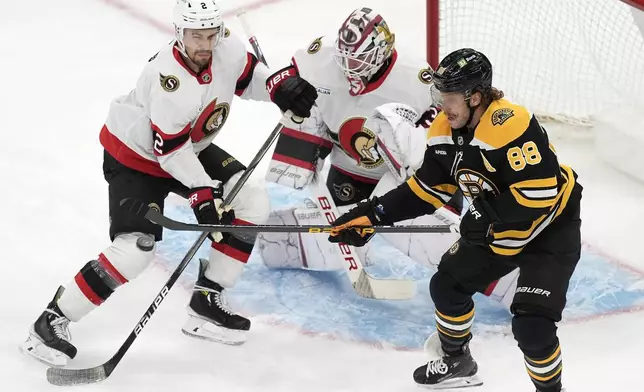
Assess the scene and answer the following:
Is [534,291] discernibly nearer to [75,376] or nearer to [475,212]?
[475,212]

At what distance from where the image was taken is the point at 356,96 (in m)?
3.59

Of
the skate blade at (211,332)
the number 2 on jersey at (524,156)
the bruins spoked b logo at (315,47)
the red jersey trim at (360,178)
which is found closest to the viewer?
the number 2 on jersey at (524,156)

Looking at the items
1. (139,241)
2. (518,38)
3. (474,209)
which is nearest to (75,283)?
(139,241)

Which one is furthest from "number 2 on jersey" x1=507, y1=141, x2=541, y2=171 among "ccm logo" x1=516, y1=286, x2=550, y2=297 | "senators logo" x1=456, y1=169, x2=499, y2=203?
"ccm logo" x1=516, y1=286, x2=550, y2=297

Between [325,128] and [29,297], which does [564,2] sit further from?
[29,297]

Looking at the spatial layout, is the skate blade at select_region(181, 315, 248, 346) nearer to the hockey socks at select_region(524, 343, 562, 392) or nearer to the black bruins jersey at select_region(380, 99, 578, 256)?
the black bruins jersey at select_region(380, 99, 578, 256)

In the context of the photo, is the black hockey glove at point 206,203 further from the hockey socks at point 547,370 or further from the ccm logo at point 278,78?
the hockey socks at point 547,370

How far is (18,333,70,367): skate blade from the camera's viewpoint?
3363 mm

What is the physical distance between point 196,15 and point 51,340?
1.07m

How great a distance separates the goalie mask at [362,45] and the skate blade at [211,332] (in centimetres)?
90

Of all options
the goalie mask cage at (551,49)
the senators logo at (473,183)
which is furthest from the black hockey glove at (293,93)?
the goalie mask cage at (551,49)

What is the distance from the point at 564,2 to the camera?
4.75 m

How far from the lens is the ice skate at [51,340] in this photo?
3.37 meters

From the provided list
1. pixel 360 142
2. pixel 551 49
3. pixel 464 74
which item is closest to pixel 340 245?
pixel 360 142
